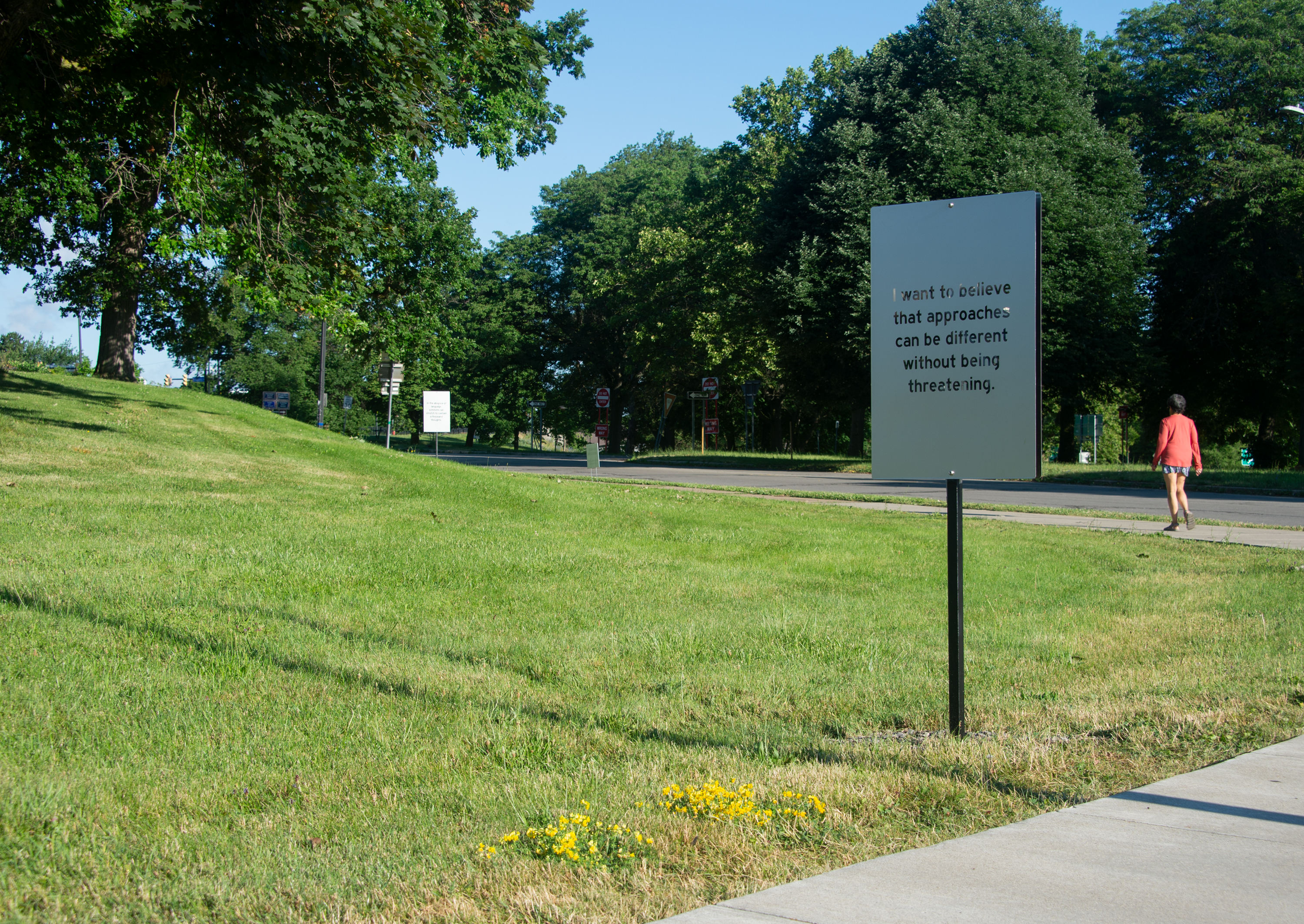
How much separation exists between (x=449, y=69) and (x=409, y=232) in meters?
11.5

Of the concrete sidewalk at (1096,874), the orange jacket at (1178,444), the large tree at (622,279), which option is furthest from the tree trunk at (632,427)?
the concrete sidewalk at (1096,874)

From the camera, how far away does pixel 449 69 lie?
17188 mm

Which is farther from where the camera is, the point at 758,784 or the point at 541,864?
the point at 758,784

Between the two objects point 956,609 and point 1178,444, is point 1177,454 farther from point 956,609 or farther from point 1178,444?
point 956,609

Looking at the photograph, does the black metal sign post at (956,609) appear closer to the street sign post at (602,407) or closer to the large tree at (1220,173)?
the large tree at (1220,173)

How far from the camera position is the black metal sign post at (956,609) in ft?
16.7

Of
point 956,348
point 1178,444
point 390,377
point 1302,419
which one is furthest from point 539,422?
point 956,348

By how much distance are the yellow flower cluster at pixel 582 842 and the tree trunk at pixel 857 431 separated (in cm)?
3900

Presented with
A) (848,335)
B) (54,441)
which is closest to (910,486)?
(848,335)

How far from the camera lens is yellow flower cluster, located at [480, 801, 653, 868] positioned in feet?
11.6

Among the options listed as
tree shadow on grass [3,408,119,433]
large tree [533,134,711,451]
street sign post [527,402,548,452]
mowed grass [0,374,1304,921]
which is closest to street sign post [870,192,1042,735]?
mowed grass [0,374,1304,921]

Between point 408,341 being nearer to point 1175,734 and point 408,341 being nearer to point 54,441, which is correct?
point 54,441

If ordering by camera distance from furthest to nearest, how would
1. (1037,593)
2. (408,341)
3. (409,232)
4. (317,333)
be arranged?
(317,333) < (408,341) < (409,232) < (1037,593)

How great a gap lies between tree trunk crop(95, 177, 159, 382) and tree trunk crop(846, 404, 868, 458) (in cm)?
2604
